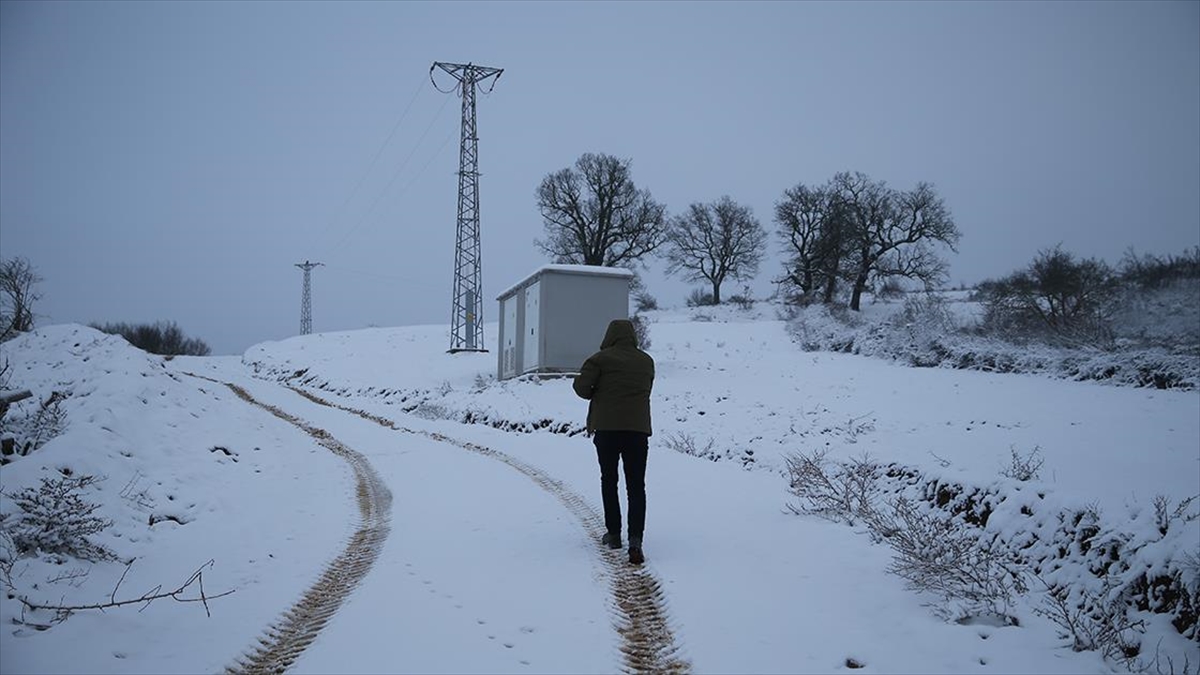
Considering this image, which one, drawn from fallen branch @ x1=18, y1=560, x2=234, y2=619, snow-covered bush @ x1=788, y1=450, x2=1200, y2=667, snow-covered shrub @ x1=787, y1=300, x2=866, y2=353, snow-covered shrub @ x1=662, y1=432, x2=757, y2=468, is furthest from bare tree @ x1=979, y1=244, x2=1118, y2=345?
fallen branch @ x1=18, y1=560, x2=234, y2=619

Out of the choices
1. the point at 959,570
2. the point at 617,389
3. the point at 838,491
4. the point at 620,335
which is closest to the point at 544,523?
the point at 617,389

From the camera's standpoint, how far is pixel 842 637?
4234 mm

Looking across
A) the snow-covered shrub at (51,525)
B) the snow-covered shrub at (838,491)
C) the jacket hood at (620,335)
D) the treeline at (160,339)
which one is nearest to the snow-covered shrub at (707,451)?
the snow-covered shrub at (838,491)

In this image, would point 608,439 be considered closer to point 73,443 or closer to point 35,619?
point 35,619

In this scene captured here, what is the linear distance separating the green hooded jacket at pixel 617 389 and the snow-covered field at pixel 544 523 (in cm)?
115

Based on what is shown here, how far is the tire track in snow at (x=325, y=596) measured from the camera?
3.79 metres

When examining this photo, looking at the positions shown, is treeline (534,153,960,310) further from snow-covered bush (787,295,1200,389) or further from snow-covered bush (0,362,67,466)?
snow-covered bush (0,362,67,466)

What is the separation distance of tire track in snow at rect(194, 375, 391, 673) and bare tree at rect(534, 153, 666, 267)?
40329 millimetres

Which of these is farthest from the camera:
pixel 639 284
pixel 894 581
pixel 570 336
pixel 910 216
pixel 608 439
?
pixel 639 284

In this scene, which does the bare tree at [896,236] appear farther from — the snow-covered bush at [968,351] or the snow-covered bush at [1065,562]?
the snow-covered bush at [1065,562]

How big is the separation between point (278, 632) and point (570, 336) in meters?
18.2

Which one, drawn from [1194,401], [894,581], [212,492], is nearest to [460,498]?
[212,492]

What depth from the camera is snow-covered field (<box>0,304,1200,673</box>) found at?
397 cm

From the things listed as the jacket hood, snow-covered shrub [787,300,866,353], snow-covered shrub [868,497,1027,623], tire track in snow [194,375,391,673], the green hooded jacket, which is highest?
snow-covered shrub [787,300,866,353]
